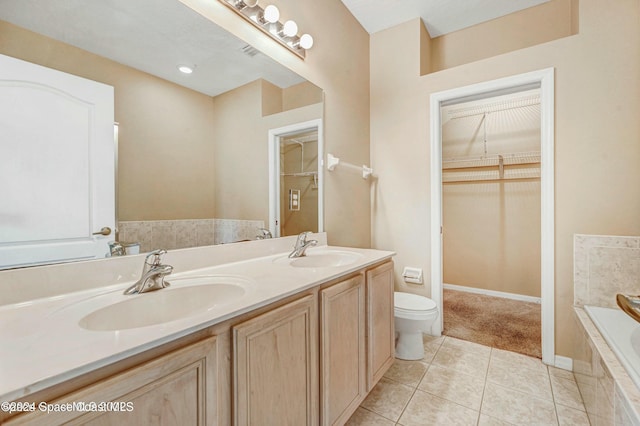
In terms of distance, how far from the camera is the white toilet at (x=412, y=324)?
190 centimetres

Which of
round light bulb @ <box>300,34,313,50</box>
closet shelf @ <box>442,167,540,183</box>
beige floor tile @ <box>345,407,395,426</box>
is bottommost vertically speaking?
beige floor tile @ <box>345,407,395,426</box>

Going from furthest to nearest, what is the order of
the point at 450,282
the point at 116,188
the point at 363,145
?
the point at 450,282, the point at 363,145, the point at 116,188

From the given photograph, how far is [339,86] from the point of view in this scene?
2.21 metres

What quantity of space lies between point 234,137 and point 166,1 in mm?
604

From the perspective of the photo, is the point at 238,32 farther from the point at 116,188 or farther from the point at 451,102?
the point at 451,102

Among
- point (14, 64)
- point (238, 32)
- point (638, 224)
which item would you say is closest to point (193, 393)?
point (14, 64)

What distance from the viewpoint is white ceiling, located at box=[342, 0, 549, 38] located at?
225 cm

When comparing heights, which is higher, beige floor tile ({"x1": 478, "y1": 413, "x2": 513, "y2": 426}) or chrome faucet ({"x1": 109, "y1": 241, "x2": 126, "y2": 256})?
chrome faucet ({"x1": 109, "y1": 241, "x2": 126, "y2": 256})

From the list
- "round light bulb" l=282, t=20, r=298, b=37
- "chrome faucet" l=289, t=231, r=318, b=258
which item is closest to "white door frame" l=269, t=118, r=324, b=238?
"chrome faucet" l=289, t=231, r=318, b=258

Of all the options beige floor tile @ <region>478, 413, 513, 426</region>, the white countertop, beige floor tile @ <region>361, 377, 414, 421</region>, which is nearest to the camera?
the white countertop

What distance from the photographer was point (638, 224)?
1.69 m

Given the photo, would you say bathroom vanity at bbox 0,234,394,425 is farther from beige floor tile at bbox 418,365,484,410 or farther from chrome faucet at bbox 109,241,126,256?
beige floor tile at bbox 418,365,484,410

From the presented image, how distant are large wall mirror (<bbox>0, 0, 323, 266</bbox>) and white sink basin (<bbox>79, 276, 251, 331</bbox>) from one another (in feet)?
0.86

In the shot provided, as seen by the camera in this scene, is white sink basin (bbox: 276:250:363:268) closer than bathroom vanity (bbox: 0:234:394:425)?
No
